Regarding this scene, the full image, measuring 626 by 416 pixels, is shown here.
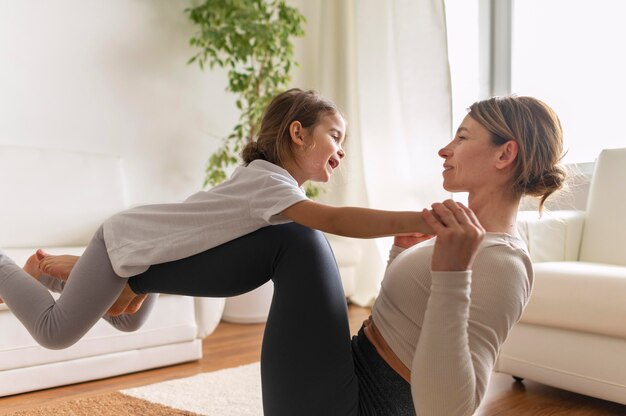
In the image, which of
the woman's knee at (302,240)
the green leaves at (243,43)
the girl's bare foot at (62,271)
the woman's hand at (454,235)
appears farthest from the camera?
the green leaves at (243,43)

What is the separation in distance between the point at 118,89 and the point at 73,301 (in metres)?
2.42

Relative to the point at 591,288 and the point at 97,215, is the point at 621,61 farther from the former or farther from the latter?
the point at 97,215

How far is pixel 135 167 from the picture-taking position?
139 inches

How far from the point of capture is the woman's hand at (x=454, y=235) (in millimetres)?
927

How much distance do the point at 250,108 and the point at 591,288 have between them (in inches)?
88.4

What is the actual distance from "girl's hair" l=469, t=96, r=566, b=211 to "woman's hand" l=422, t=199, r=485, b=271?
354 millimetres

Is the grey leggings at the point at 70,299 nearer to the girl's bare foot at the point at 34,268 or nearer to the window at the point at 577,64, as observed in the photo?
the girl's bare foot at the point at 34,268

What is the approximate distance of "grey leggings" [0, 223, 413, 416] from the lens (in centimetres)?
111

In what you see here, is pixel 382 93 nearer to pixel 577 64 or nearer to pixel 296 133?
Result: pixel 577 64

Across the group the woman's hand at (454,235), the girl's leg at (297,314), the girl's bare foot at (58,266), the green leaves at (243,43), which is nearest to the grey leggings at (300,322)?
the girl's leg at (297,314)

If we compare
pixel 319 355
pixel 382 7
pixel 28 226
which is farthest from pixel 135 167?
pixel 319 355

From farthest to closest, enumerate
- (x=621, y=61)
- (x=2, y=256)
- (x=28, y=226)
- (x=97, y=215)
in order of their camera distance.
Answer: (x=621, y=61)
(x=97, y=215)
(x=28, y=226)
(x=2, y=256)

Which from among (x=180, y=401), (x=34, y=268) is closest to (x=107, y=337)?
(x=180, y=401)

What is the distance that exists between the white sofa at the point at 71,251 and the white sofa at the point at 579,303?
124 centimetres
